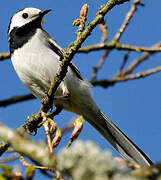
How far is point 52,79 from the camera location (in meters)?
4.62

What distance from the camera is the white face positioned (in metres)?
5.71

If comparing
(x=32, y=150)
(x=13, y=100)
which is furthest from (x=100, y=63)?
(x=32, y=150)

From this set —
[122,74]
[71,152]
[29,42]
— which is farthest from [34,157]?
[29,42]

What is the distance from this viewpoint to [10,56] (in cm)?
487

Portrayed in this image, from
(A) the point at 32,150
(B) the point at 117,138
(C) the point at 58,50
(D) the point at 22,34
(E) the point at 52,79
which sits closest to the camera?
(A) the point at 32,150

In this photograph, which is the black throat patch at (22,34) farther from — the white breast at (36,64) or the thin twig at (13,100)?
the thin twig at (13,100)

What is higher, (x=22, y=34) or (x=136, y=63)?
(x=22, y=34)

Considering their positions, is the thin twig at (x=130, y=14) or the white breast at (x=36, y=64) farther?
the white breast at (x=36, y=64)

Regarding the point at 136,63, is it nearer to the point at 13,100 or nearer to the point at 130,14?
the point at 130,14

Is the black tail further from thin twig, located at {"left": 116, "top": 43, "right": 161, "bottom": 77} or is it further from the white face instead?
the white face

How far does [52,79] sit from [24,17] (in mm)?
1719

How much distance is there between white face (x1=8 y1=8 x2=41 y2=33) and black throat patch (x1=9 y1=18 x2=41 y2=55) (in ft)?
0.43

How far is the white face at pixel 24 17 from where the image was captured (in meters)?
5.71

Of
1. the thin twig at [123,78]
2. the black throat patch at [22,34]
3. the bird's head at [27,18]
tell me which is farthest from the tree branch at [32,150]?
the bird's head at [27,18]
